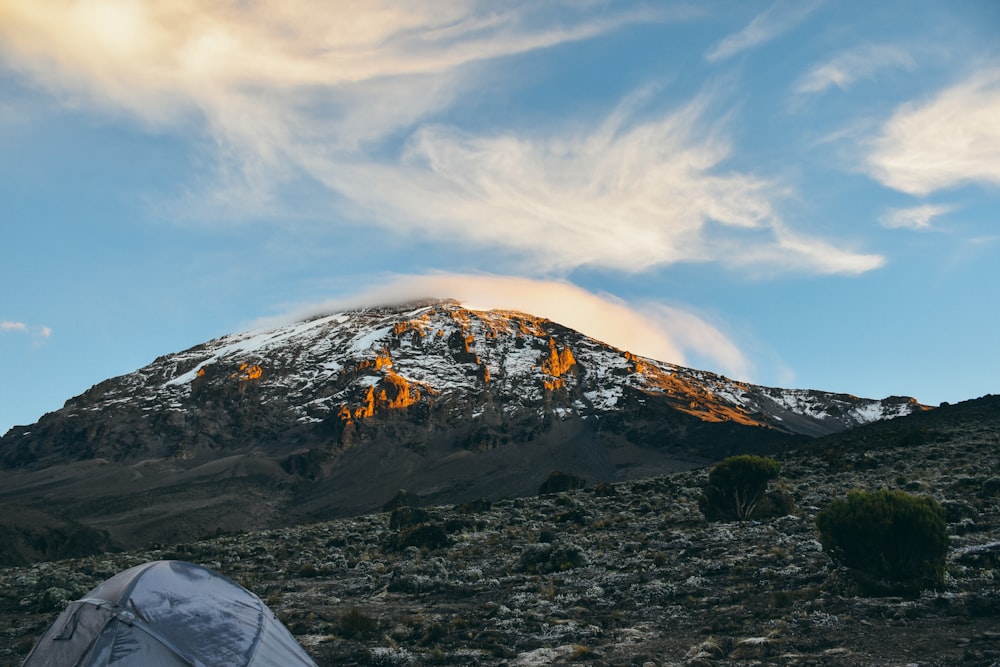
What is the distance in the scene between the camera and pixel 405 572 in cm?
2453

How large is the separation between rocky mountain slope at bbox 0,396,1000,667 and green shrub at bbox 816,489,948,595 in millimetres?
489

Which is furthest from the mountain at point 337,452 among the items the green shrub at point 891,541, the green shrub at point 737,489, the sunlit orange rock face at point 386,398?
the green shrub at point 891,541

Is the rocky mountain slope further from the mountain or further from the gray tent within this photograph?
the mountain

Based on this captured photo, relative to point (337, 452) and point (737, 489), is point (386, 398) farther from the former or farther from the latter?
point (737, 489)

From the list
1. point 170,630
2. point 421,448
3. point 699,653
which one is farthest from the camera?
point 421,448

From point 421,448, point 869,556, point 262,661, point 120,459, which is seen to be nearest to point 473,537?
point 869,556

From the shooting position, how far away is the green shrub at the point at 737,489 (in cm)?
3131

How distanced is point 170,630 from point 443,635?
276 inches

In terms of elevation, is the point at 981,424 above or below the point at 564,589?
above

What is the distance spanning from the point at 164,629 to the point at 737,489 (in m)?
26.8

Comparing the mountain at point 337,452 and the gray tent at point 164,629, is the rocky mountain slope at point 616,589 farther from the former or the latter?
the mountain at point 337,452

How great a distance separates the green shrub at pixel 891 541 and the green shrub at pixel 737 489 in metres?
13.4

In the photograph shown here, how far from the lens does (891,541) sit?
55.9ft

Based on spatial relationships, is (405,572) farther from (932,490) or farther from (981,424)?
(981,424)
